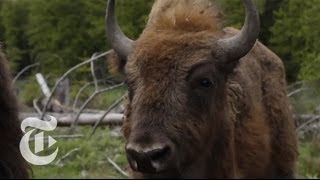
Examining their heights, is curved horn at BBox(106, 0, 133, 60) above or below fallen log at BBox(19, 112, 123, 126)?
above

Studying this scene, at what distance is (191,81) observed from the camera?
3.25m

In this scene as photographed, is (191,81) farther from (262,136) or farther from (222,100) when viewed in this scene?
(262,136)

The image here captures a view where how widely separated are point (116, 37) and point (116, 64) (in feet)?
1.04

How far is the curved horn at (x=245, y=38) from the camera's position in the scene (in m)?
3.03

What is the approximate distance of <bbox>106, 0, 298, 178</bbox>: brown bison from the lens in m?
2.99

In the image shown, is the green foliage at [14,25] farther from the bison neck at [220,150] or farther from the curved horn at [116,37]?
the bison neck at [220,150]

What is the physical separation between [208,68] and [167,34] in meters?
0.22

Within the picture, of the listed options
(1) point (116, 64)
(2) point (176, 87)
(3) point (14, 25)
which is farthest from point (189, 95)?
(3) point (14, 25)

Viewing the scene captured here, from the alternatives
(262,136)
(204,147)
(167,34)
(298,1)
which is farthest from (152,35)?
(262,136)

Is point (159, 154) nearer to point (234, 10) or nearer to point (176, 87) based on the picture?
point (176, 87)

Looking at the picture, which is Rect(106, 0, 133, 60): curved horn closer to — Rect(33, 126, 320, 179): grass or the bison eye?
the bison eye

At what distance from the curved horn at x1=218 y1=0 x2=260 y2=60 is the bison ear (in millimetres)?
390

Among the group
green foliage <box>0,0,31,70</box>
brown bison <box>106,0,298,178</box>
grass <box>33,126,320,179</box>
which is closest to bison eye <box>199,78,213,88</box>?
brown bison <box>106,0,298,178</box>

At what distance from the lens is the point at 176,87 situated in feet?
10.3
